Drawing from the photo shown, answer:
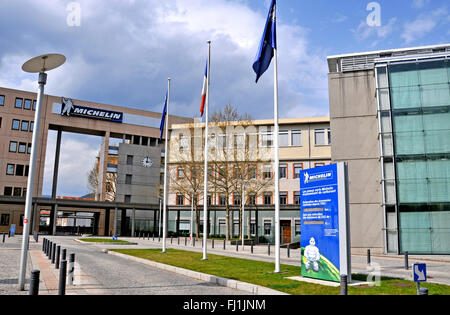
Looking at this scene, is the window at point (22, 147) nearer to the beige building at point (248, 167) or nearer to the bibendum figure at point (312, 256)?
the beige building at point (248, 167)

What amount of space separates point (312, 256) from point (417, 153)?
1911cm

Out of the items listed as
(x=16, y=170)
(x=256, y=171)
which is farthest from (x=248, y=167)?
(x=16, y=170)

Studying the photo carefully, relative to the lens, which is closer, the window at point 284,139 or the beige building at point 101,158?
the window at point 284,139

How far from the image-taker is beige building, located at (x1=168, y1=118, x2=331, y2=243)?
43500 millimetres

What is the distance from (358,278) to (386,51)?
26.1 m

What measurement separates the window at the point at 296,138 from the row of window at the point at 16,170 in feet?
135

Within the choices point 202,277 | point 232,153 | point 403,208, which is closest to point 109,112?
point 232,153

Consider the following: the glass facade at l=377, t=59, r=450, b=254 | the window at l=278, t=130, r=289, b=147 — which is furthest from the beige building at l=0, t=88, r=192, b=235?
the glass facade at l=377, t=59, r=450, b=254

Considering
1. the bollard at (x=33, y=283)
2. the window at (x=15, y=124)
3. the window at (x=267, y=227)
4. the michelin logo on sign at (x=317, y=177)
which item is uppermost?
the window at (x=15, y=124)

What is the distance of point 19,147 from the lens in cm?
6200

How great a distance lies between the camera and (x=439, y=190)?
1078 inches

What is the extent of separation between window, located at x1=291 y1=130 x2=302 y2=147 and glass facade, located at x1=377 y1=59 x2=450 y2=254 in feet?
84.9

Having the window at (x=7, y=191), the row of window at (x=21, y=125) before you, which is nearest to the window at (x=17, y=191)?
the window at (x=7, y=191)

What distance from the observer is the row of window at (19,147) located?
61344 millimetres
